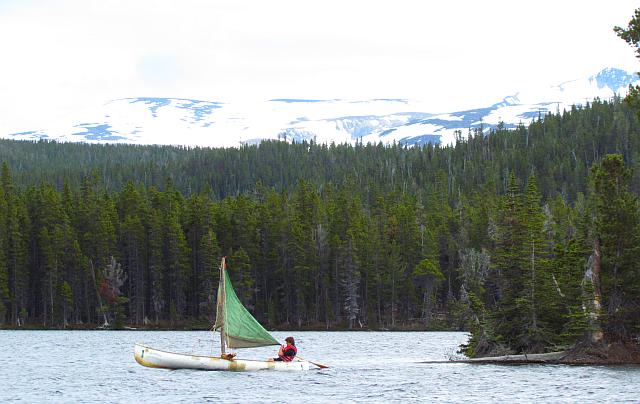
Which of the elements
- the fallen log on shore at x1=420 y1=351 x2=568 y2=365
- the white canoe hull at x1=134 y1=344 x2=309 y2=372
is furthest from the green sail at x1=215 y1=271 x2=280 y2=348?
the fallen log on shore at x1=420 y1=351 x2=568 y2=365

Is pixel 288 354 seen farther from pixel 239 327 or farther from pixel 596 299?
pixel 596 299

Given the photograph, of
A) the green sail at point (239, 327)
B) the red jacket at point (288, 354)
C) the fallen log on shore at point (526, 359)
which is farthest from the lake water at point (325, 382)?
the green sail at point (239, 327)

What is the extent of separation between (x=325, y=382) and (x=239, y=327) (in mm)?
7577

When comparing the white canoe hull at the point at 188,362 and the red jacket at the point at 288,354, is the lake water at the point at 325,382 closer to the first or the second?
the white canoe hull at the point at 188,362

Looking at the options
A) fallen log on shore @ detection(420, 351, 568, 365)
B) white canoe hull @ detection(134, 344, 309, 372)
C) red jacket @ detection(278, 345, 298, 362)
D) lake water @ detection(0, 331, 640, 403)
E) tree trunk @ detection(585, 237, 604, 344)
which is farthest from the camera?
red jacket @ detection(278, 345, 298, 362)

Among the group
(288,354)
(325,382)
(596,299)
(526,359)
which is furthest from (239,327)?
(596,299)

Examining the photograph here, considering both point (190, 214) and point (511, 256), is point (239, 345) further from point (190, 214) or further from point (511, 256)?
point (190, 214)

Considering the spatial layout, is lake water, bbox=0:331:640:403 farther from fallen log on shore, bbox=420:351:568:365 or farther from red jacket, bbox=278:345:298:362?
red jacket, bbox=278:345:298:362

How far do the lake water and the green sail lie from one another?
2.08 meters

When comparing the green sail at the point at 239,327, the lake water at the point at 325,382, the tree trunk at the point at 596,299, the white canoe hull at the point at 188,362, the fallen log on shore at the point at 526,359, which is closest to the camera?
the lake water at the point at 325,382

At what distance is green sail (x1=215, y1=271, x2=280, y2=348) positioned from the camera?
63906 millimetres

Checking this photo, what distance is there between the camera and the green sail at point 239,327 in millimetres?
63906

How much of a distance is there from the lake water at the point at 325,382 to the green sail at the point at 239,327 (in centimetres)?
208

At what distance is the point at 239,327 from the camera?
64.2m
